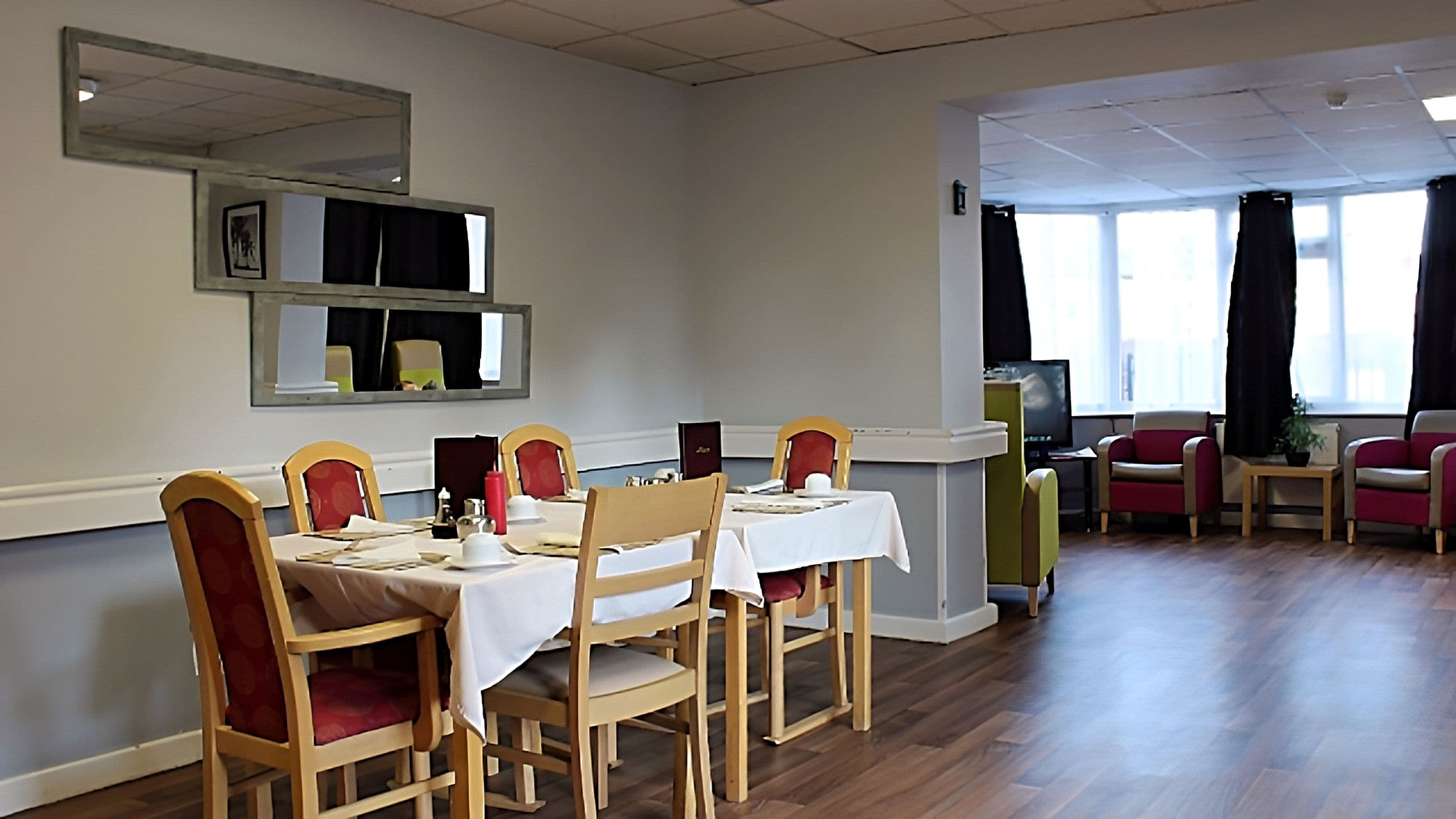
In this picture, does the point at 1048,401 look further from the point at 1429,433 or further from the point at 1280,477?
the point at 1429,433

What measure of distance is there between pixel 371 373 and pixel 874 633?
262 centimetres

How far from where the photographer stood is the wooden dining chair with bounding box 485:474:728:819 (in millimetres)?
2986

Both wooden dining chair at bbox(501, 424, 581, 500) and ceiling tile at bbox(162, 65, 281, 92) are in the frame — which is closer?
ceiling tile at bbox(162, 65, 281, 92)

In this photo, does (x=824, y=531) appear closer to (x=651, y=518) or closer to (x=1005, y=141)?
(x=651, y=518)

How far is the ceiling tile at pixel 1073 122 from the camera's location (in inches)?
264

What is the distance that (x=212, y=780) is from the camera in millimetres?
2926

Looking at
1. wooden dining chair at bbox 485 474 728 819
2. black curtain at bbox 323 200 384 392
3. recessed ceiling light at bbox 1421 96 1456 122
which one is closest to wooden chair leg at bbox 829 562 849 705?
wooden dining chair at bbox 485 474 728 819

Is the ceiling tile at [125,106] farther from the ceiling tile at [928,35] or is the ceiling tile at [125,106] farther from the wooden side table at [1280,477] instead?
the wooden side table at [1280,477]

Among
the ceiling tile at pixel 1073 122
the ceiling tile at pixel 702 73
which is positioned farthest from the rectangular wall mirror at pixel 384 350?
the ceiling tile at pixel 1073 122

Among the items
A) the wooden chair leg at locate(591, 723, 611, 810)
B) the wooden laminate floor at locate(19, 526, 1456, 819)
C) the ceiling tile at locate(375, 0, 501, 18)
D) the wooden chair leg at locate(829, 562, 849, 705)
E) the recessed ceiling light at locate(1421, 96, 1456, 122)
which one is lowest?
the wooden laminate floor at locate(19, 526, 1456, 819)

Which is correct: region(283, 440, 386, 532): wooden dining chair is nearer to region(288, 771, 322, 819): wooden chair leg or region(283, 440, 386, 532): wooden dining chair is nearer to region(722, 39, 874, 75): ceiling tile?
region(288, 771, 322, 819): wooden chair leg

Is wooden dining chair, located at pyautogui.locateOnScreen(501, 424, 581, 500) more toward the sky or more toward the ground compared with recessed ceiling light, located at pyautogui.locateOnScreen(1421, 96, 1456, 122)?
more toward the ground

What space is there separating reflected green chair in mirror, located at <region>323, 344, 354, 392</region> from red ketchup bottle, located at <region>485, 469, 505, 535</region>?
4.20 feet

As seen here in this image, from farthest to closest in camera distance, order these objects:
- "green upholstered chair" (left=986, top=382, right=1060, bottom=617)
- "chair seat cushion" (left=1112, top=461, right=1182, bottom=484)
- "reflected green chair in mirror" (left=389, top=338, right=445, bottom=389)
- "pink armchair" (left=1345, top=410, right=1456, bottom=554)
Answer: "chair seat cushion" (left=1112, top=461, right=1182, bottom=484), "pink armchair" (left=1345, top=410, right=1456, bottom=554), "green upholstered chair" (left=986, top=382, right=1060, bottom=617), "reflected green chair in mirror" (left=389, top=338, right=445, bottom=389)
